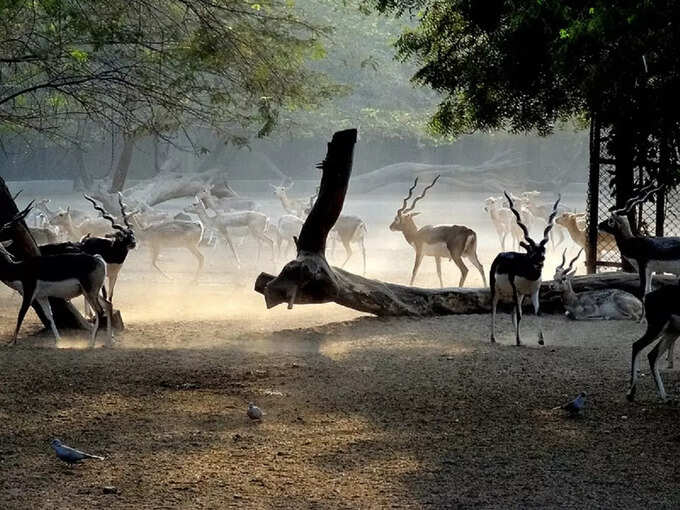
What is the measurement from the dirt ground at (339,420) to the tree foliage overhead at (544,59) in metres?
2.52

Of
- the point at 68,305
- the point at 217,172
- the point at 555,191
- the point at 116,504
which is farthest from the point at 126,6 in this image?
the point at 555,191

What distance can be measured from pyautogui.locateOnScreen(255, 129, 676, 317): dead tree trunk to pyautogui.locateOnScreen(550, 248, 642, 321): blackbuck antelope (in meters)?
0.25

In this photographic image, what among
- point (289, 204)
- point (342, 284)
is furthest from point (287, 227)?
A: point (342, 284)

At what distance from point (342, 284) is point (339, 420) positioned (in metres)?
4.81

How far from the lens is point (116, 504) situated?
5.68 meters

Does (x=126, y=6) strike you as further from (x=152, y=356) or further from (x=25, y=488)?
(x=25, y=488)

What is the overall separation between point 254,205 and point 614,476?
2167cm

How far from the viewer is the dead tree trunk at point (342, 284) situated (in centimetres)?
1184

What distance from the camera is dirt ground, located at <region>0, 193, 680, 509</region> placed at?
19.5 feet

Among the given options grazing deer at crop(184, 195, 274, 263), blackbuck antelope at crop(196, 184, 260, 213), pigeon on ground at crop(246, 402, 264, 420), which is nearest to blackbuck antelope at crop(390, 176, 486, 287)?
grazing deer at crop(184, 195, 274, 263)

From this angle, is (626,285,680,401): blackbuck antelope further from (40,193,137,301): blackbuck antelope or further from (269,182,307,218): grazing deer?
(269,182,307,218): grazing deer

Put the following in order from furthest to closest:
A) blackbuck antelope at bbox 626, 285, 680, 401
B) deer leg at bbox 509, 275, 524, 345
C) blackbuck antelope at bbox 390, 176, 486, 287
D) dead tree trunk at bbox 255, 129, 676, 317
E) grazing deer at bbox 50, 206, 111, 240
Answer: grazing deer at bbox 50, 206, 111, 240
blackbuck antelope at bbox 390, 176, 486, 287
dead tree trunk at bbox 255, 129, 676, 317
deer leg at bbox 509, 275, 524, 345
blackbuck antelope at bbox 626, 285, 680, 401

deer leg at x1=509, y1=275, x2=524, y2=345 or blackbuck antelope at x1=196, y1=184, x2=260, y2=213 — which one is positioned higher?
blackbuck antelope at x1=196, y1=184, x2=260, y2=213

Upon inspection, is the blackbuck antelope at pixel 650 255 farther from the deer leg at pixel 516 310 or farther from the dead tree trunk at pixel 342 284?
the deer leg at pixel 516 310
